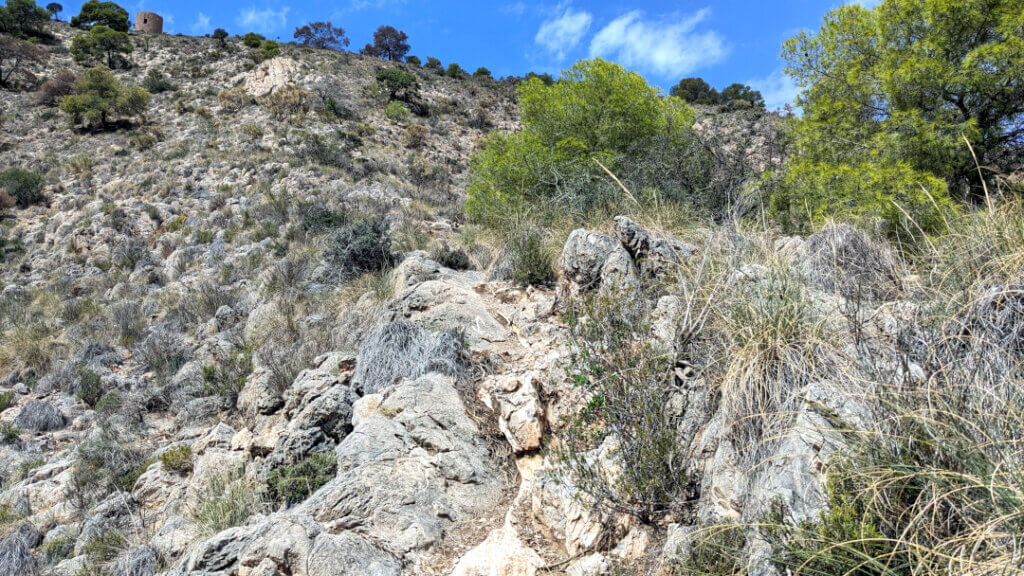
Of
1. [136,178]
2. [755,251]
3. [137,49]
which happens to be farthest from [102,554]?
[137,49]

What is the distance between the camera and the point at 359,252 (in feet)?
26.5

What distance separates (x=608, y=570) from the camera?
225 centimetres

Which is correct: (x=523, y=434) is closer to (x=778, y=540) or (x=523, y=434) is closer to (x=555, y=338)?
(x=555, y=338)

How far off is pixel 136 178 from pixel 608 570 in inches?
775

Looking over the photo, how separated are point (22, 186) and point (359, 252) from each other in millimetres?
15056

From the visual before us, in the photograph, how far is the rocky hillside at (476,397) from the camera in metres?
2.19

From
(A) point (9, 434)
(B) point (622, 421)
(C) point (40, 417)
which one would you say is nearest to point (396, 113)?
(C) point (40, 417)

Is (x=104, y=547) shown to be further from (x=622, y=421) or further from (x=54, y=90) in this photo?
(x=54, y=90)

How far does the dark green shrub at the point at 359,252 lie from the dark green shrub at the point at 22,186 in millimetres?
14085

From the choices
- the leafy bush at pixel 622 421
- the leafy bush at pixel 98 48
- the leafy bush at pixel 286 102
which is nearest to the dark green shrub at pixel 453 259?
the leafy bush at pixel 622 421

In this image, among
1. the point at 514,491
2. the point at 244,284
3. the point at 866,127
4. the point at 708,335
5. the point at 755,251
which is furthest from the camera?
the point at 244,284

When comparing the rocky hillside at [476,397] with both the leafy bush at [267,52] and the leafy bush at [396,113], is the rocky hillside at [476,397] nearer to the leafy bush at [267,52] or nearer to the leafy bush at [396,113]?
the leafy bush at [396,113]

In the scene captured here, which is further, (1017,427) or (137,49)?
(137,49)

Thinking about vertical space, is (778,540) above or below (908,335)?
below
